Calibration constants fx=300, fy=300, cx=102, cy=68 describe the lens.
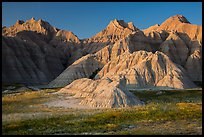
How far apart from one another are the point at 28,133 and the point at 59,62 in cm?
14130

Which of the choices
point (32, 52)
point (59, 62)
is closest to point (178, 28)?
point (59, 62)

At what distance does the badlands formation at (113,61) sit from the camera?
322 feet

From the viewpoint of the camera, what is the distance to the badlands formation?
98.2 meters

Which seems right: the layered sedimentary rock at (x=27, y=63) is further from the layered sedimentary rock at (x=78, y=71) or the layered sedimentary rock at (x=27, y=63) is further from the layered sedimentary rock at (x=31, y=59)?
the layered sedimentary rock at (x=78, y=71)

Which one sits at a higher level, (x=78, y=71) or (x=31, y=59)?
A: (x=31, y=59)

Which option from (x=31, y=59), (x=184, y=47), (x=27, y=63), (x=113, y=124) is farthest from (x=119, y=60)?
(x=113, y=124)

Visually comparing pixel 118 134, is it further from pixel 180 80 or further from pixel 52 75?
pixel 52 75

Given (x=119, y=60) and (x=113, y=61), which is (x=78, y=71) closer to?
(x=113, y=61)

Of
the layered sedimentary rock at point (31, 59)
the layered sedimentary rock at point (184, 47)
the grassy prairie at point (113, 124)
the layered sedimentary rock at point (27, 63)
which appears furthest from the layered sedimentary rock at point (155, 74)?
the grassy prairie at point (113, 124)

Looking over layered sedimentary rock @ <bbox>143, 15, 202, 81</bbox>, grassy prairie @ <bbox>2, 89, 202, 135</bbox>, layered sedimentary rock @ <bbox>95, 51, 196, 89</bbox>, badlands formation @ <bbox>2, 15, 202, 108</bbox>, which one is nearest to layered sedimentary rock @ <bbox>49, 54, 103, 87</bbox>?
badlands formation @ <bbox>2, 15, 202, 108</bbox>

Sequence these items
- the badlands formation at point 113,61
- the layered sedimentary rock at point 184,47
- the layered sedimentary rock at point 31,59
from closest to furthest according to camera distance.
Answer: the badlands formation at point 113,61 → the layered sedimentary rock at point 31,59 → the layered sedimentary rock at point 184,47

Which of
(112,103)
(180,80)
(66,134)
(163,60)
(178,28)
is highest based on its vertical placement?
(178,28)

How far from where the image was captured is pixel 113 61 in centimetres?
12662

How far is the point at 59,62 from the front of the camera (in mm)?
167500
